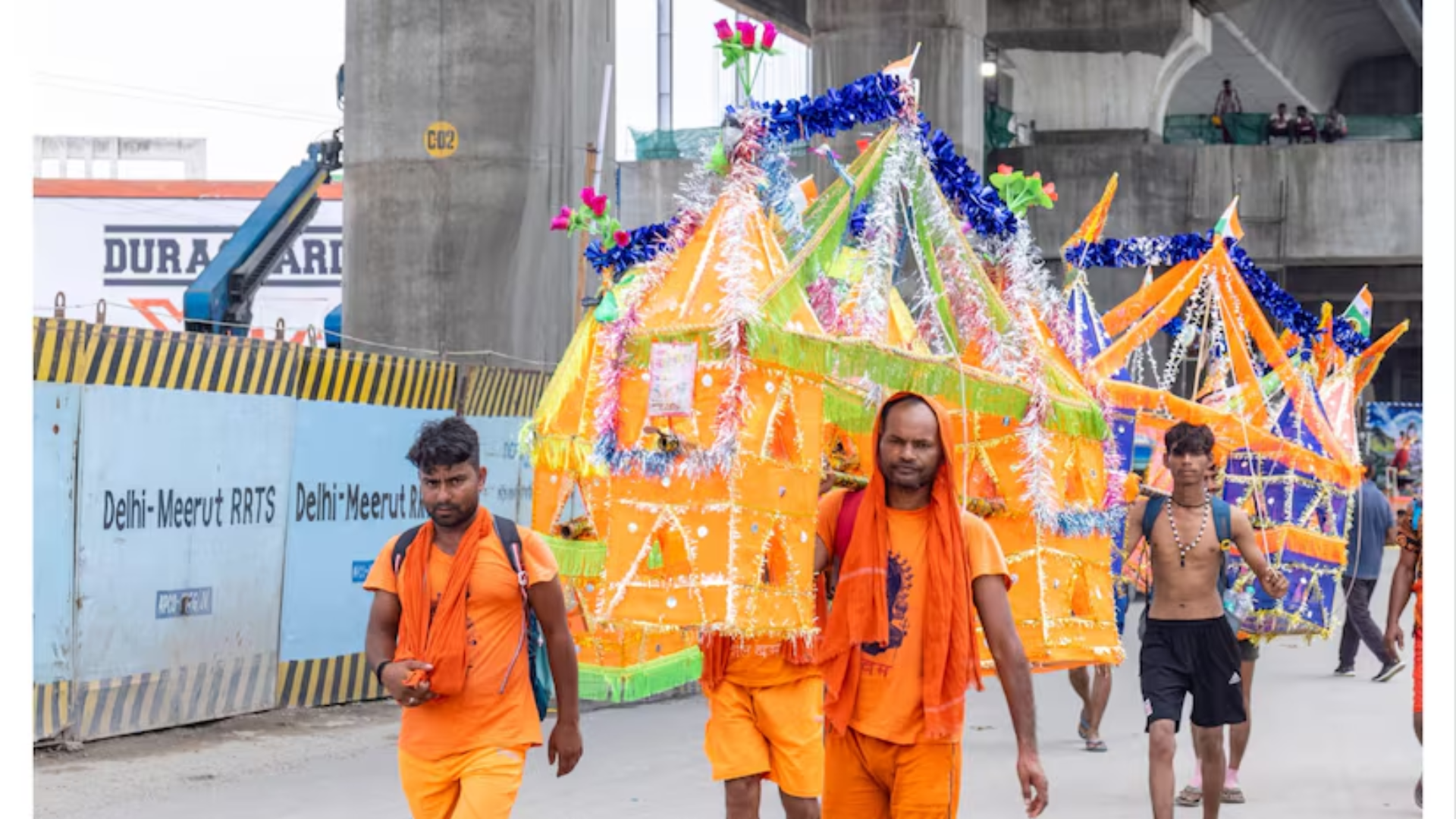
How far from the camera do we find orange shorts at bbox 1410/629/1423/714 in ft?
33.7

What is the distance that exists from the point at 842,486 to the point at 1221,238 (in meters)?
5.13

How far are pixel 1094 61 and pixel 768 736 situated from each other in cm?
3208

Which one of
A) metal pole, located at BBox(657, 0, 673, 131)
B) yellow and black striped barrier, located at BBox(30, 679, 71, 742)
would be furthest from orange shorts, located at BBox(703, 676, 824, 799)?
metal pole, located at BBox(657, 0, 673, 131)

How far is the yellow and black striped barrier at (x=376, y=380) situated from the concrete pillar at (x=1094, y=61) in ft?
80.7

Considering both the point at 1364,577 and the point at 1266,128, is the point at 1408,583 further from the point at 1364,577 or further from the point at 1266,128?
the point at 1266,128

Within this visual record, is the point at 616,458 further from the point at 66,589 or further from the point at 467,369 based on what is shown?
the point at 467,369

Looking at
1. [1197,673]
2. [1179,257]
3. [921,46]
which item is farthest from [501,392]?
[921,46]

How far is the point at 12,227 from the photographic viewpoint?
6.88 m

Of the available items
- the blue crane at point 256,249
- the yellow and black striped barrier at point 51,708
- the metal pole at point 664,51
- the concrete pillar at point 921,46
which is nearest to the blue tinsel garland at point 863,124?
the yellow and black striped barrier at point 51,708

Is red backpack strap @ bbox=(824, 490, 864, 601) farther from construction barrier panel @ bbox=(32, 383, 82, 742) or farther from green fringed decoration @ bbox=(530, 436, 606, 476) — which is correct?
construction barrier panel @ bbox=(32, 383, 82, 742)

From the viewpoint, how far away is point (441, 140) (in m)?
19.9

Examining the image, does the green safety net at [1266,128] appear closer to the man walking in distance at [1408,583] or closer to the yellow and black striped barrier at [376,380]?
the yellow and black striped barrier at [376,380]

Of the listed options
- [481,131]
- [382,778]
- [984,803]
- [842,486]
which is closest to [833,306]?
[842,486]

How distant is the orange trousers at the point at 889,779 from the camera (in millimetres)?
6180
